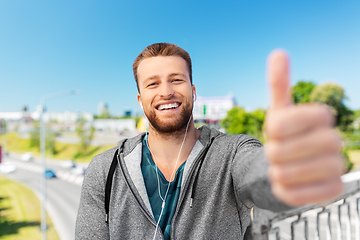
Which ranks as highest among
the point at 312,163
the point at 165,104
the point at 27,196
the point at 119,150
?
the point at 165,104

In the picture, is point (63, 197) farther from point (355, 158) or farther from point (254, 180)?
point (355, 158)

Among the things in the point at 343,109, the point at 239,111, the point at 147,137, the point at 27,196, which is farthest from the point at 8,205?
the point at 343,109

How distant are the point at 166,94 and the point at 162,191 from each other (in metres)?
0.75

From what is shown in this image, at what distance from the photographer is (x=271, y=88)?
0.58 meters

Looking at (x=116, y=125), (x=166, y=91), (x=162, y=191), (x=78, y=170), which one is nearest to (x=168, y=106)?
(x=166, y=91)

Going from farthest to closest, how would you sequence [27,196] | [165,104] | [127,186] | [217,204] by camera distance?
[27,196], [165,104], [127,186], [217,204]

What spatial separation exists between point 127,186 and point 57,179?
42914mm

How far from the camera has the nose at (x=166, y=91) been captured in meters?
1.69

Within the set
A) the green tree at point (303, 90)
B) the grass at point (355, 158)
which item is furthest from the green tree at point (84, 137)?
the grass at point (355, 158)

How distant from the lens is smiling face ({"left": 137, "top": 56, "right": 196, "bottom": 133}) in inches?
67.5

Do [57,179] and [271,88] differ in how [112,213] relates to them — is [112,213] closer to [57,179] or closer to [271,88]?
[271,88]

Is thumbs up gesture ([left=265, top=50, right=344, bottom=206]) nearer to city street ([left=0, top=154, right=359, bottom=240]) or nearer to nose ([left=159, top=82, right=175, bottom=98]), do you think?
nose ([left=159, top=82, right=175, bottom=98])

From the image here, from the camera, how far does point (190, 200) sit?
1.50 metres

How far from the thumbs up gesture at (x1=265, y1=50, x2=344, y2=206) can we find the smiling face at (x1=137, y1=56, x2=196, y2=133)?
116 centimetres
